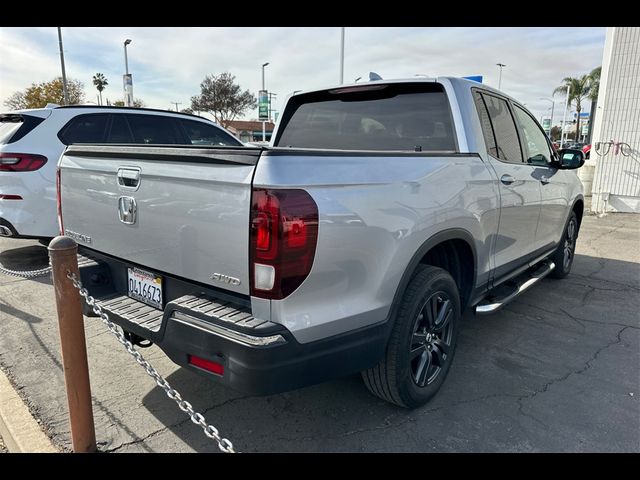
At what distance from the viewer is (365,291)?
2174 mm

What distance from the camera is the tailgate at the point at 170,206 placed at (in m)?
1.96

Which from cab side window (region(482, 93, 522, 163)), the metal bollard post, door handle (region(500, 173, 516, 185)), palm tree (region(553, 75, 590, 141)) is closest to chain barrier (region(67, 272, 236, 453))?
the metal bollard post

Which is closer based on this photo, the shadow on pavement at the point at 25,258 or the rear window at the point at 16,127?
the rear window at the point at 16,127

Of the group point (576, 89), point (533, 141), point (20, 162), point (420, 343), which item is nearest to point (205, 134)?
point (20, 162)

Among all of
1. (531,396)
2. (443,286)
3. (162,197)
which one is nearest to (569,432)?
(531,396)

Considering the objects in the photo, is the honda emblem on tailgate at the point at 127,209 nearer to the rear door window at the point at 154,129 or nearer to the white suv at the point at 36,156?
the white suv at the point at 36,156

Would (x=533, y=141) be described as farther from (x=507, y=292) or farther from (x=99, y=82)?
(x=99, y=82)

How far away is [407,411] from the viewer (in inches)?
109

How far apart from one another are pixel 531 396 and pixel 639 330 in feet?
6.24

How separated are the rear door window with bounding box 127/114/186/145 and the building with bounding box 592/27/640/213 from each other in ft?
30.5

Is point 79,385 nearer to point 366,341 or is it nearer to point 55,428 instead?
point 55,428

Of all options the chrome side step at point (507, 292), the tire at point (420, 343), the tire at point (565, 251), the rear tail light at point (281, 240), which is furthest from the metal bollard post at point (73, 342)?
the tire at point (565, 251)

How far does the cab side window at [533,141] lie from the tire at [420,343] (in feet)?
6.22
